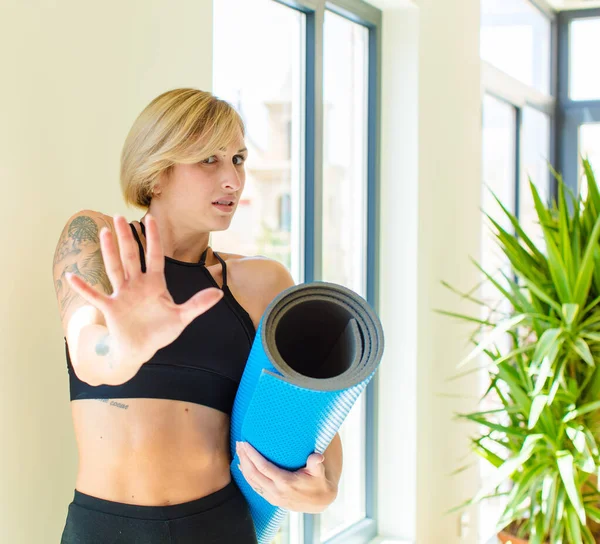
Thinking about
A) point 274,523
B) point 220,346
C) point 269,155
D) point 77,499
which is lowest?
point 274,523

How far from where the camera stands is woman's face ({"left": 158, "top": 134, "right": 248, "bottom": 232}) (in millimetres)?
1618

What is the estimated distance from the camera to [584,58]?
5.98 m

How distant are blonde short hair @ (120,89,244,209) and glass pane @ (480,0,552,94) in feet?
11.1

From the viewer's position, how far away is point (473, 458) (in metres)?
4.16

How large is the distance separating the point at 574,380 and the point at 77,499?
216 centimetres

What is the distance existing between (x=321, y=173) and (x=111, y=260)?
1939 millimetres

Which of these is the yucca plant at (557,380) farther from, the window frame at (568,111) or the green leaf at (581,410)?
the window frame at (568,111)

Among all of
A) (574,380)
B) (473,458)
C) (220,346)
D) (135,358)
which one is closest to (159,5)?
(220,346)

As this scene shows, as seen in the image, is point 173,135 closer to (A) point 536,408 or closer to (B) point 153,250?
(B) point 153,250

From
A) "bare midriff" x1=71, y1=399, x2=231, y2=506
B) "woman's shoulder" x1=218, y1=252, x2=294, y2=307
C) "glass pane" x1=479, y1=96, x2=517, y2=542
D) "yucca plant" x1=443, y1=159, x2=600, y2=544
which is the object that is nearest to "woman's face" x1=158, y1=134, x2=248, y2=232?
"woman's shoulder" x1=218, y1=252, x2=294, y2=307

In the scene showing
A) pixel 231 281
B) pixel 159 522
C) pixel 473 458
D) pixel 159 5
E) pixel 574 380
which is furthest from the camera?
pixel 473 458

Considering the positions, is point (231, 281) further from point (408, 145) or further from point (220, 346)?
point (408, 145)

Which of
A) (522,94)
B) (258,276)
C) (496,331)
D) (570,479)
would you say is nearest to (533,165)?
(522,94)

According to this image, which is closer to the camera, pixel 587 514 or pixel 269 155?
pixel 587 514
